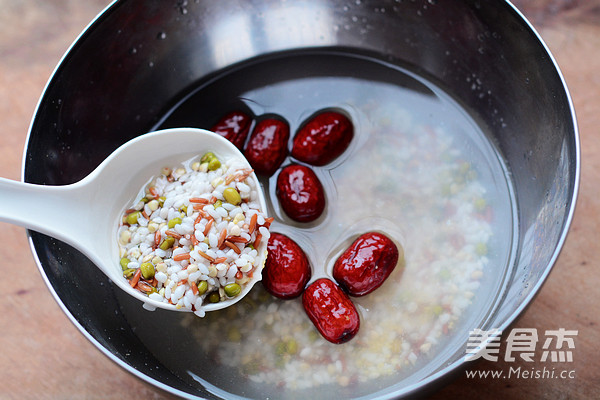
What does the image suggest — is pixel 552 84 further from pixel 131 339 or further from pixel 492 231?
pixel 131 339

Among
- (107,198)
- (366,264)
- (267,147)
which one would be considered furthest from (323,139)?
(107,198)

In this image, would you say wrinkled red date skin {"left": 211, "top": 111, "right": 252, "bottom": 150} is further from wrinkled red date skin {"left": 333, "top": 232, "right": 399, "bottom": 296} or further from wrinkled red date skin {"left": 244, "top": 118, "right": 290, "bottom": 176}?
wrinkled red date skin {"left": 333, "top": 232, "right": 399, "bottom": 296}

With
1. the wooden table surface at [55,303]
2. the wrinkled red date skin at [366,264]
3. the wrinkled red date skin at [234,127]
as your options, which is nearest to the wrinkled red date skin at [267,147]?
the wrinkled red date skin at [234,127]

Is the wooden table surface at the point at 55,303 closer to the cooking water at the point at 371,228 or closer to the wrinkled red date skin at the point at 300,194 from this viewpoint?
the cooking water at the point at 371,228

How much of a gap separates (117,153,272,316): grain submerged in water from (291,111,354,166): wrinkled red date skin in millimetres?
183

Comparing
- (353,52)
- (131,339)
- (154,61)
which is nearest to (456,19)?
(353,52)

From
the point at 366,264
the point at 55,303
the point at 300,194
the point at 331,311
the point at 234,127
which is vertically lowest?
the point at 55,303

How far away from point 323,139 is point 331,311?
370mm

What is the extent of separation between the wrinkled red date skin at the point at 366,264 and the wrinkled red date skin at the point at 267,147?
0.84ft

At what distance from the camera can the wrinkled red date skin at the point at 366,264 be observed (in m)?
1.15

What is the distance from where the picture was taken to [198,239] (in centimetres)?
105

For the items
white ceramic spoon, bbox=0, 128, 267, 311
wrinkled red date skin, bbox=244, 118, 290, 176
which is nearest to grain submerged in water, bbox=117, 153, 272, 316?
white ceramic spoon, bbox=0, 128, 267, 311

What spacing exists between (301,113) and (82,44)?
488 millimetres

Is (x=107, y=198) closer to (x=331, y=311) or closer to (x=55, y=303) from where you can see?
(x=55, y=303)
